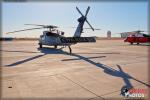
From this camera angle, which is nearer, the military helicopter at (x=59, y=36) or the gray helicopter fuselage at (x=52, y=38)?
the military helicopter at (x=59, y=36)

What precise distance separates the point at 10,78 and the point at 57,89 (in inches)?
97.2

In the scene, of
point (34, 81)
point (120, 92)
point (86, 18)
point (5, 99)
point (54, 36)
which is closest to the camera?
point (5, 99)

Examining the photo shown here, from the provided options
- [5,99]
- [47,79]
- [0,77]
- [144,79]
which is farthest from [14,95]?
[144,79]

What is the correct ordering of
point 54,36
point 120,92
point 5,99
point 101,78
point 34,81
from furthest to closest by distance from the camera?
point 54,36
point 101,78
point 34,81
point 120,92
point 5,99

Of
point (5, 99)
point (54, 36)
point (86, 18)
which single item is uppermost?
point (86, 18)

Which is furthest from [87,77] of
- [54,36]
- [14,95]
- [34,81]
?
[54,36]

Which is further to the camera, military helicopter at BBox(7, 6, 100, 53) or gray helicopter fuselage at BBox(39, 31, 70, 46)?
gray helicopter fuselage at BBox(39, 31, 70, 46)

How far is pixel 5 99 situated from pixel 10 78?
86.1 inches

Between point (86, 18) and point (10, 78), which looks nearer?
point (10, 78)

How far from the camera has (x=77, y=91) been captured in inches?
215

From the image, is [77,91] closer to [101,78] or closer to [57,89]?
[57,89]

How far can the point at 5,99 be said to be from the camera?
4902 millimetres

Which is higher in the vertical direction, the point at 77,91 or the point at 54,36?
the point at 54,36

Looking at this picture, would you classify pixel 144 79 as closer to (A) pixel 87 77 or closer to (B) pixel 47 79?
(A) pixel 87 77
